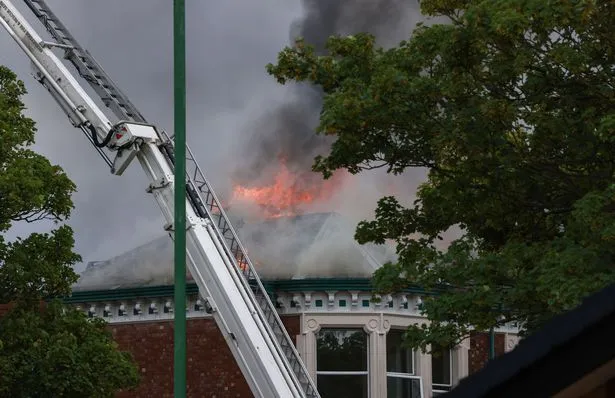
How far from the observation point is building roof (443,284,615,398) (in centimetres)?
506

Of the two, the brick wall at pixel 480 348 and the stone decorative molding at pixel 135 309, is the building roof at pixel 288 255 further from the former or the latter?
the brick wall at pixel 480 348

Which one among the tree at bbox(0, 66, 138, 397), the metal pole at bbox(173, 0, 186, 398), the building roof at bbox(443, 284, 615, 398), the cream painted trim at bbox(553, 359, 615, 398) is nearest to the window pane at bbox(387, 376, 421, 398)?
the tree at bbox(0, 66, 138, 397)

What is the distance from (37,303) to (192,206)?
12.5 feet

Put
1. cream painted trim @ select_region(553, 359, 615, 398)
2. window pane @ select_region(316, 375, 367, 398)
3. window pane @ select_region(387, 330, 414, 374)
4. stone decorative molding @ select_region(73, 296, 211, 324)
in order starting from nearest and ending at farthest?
cream painted trim @ select_region(553, 359, 615, 398) → window pane @ select_region(316, 375, 367, 398) → window pane @ select_region(387, 330, 414, 374) → stone decorative molding @ select_region(73, 296, 211, 324)

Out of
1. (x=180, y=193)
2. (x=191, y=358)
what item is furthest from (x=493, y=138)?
(x=191, y=358)

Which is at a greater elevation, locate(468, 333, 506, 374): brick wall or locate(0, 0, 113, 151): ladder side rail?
locate(0, 0, 113, 151): ladder side rail

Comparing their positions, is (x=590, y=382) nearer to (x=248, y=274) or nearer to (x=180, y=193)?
(x=180, y=193)

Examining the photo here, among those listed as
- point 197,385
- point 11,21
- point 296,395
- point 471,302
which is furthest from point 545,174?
point 197,385

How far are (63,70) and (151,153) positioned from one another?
247cm

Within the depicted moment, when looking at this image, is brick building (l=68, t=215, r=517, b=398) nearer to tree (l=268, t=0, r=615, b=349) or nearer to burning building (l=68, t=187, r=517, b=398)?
burning building (l=68, t=187, r=517, b=398)

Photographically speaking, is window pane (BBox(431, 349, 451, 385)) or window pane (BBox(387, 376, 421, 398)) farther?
window pane (BBox(431, 349, 451, 385))

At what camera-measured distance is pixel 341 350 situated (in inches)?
1190

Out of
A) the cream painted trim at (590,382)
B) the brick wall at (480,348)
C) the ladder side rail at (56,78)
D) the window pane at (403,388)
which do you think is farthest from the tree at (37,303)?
the cream painted trim at (590,382)

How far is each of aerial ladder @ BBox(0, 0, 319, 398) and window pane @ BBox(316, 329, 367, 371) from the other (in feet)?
14.1
